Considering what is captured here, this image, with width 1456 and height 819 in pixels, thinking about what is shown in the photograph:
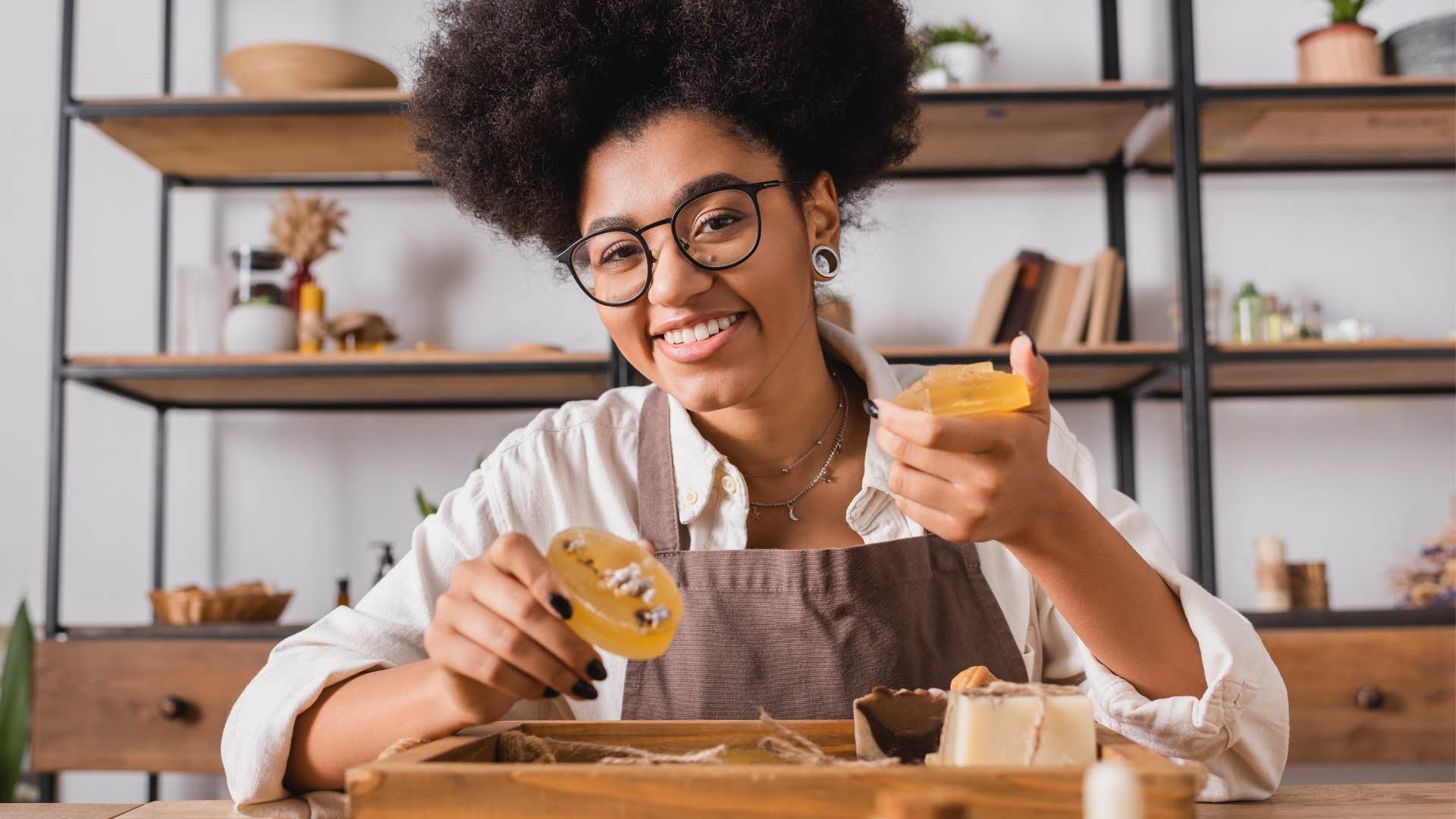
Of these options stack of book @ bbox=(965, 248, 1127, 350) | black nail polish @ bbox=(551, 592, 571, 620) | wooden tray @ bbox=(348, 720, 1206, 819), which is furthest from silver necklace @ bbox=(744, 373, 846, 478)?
stack of book @ bbox=(965, 248, 1127, 350)

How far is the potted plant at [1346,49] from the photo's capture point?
2326mm

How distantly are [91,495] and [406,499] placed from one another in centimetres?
72

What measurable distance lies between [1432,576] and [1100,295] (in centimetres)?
91

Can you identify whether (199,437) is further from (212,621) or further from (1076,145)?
(1076,145)

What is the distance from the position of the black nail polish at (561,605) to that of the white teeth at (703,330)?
1.61 feet

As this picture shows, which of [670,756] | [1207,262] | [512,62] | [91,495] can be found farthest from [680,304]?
[91,495]

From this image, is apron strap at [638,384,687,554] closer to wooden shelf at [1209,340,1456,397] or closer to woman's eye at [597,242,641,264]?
woman's eye at [597,242,641,264]

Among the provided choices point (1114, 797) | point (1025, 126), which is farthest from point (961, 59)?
point (1114, 797)

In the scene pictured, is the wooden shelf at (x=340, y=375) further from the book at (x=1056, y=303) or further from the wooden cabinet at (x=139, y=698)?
the book at (x=1056, y=303)

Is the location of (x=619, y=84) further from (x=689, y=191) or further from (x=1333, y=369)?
(x=1333, y=369)

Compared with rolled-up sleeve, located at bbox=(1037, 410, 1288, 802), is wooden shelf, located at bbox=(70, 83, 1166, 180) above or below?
above

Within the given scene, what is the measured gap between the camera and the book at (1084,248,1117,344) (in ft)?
7.45

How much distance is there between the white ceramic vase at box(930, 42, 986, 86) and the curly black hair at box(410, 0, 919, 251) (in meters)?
1.00

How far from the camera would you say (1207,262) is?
261 cm
